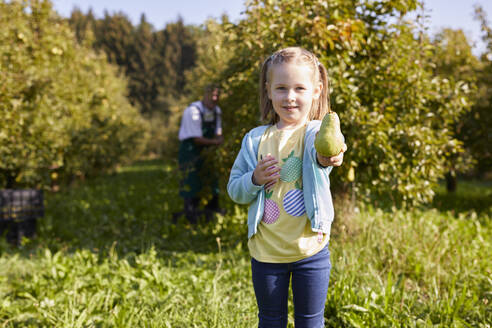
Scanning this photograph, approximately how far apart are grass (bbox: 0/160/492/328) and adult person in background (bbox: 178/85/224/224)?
1.15 ft

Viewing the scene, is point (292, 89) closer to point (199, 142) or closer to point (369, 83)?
point (369, 83)

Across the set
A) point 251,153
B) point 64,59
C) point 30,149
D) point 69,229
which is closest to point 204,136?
point 69,229

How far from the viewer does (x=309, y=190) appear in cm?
157

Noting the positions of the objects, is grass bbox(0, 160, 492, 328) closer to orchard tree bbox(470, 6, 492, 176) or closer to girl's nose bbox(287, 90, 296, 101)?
girl's nose bbox(287, 90, 296, 101)

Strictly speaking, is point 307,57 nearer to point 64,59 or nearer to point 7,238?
point 7,238

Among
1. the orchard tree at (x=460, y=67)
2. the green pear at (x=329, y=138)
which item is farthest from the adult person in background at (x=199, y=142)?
the orchard tree at (x=460, y=67)

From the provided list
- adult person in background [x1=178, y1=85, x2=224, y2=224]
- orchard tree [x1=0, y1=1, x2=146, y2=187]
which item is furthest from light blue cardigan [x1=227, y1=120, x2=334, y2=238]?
orchard tree [x1=0, y1=1, x2=146, y2=187]

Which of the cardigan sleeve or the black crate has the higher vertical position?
the cardigan sleeve

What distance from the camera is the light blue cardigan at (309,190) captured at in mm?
1554

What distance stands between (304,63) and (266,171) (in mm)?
483

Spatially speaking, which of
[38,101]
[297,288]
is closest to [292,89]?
[297,288]

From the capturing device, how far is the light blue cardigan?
1.55 metres

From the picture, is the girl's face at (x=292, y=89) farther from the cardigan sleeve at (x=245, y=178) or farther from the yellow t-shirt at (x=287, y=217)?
the cardigan sleeve at (x=245, y=178)

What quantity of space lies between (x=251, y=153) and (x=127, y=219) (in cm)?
463
